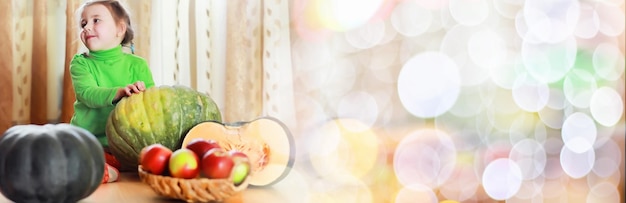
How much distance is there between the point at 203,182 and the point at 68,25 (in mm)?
1244

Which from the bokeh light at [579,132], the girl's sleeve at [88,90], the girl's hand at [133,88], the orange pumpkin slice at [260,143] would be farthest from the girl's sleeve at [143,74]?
the bokeh light at [579,132]

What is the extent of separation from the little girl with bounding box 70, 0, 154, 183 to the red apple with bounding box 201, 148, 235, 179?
0.34m

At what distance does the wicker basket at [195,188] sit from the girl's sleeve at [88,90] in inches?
13.9

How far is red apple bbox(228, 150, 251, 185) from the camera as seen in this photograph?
872 mm

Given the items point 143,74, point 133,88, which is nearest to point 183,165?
point 133,88

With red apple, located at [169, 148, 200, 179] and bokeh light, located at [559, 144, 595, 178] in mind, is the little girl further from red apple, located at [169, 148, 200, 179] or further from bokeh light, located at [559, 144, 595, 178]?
bokeh light, located at [559, 144, 595, 178]

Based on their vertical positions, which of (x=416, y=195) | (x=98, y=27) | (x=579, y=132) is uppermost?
(x=98, y=27)

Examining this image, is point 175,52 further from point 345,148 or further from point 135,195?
point 135,195

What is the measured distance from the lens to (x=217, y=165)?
2.86ft

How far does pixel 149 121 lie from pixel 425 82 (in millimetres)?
1312

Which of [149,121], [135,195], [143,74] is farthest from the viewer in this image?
[143,74]

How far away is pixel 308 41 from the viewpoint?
7.36 feet

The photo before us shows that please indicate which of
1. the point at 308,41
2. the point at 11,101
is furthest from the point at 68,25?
the point at 308,41

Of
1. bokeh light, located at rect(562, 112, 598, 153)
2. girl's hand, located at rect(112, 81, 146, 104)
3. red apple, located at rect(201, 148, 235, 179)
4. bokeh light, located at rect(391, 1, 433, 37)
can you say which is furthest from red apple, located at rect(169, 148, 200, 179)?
bokeh light, located at rect(562, 112, 598, 153)
